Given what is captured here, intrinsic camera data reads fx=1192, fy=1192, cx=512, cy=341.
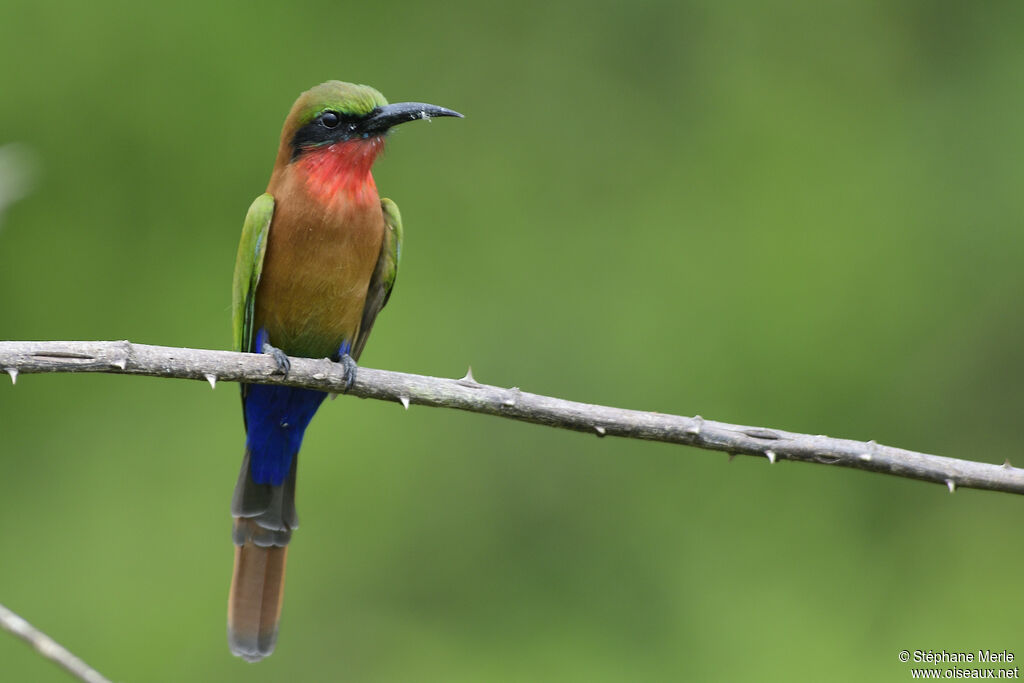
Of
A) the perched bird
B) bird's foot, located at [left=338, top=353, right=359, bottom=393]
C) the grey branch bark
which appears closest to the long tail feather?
the perched bird

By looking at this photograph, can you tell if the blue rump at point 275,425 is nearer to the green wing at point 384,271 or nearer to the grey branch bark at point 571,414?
the green wing at point 384,271

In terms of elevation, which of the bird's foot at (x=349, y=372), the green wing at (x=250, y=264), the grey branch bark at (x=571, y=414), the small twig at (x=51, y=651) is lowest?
the small twig at (x=51, y=651)

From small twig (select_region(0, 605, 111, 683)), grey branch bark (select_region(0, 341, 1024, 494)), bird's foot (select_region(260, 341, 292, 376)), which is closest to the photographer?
small twig (select_region(0, 605, 111, 683))

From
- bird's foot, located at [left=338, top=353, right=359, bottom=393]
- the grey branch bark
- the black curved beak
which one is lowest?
the grey branch bark

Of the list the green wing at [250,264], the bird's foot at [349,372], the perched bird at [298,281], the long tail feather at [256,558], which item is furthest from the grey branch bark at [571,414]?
the long tail feather at [256,558]

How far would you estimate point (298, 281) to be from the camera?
164 inches

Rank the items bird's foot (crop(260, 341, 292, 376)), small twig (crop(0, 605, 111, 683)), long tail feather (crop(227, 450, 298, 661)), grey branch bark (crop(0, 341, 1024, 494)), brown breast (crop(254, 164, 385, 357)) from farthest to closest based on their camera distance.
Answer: long tail feather (crop(227, 450, 298, 661)) → brown breast (crop(254, 164, 385, 357)) → bird's foot (crop(260, 341, 292, 376)) → grey branch bark (crop(0, 341, 1024, 494)) → small twig (crop(0, 605, 111, 683))

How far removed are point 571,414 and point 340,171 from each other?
1676mm

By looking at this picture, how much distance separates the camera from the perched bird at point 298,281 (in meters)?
4.18

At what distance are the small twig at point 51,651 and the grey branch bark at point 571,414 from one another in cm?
123

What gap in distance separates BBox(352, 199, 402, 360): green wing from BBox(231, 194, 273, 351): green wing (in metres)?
0.43

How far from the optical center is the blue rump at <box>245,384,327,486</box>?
14.3ft

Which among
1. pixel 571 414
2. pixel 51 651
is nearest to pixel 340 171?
pixel 571 414

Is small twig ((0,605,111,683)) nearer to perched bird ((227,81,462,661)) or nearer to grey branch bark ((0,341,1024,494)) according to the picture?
grey branch bark ((0,341,1024,494))
